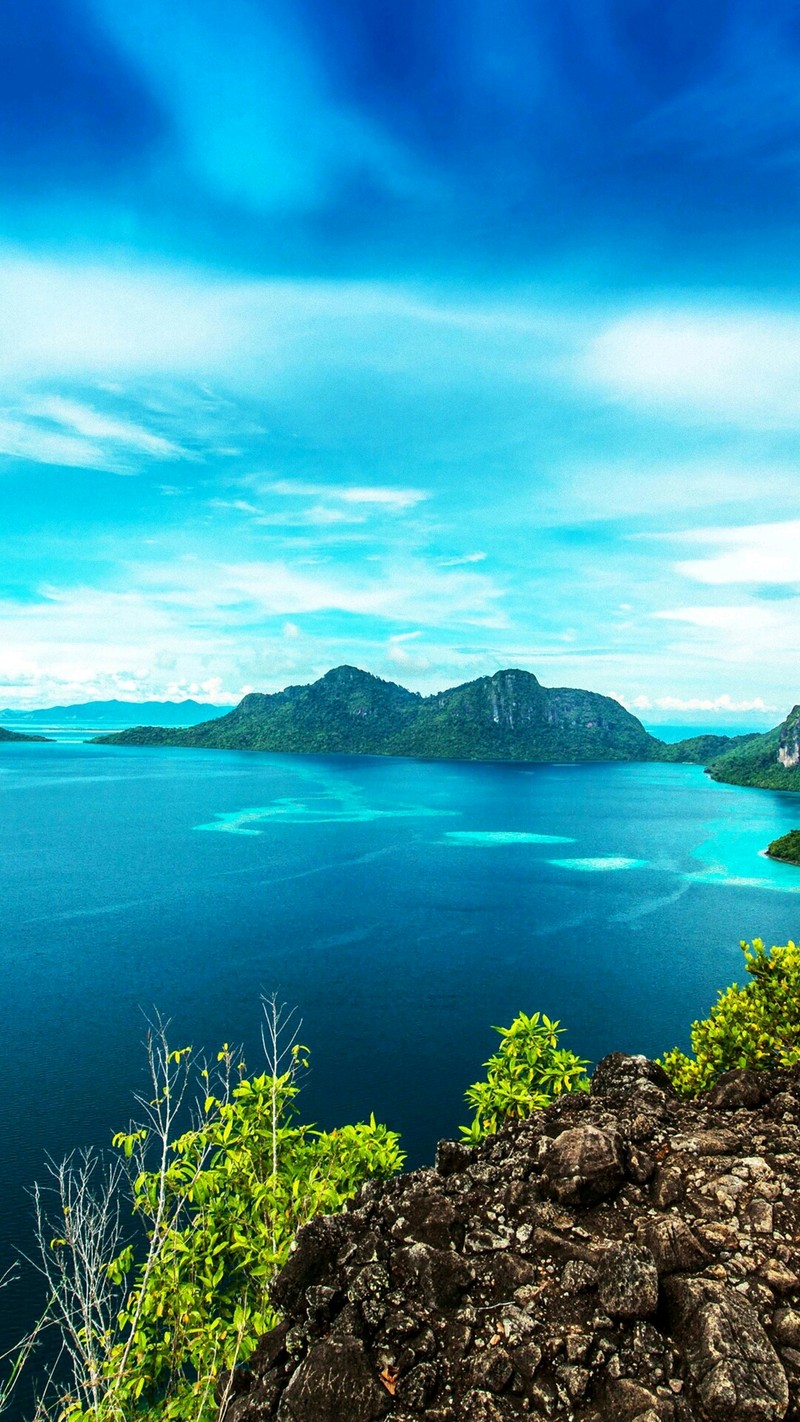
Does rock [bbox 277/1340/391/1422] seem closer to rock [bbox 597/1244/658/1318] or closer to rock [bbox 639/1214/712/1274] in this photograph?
rock [bbox 597/1244/658/1318]

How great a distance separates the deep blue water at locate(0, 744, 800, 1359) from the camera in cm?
3538

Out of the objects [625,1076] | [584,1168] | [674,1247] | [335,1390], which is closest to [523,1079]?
[625,1076]

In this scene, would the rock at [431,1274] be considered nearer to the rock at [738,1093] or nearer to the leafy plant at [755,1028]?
the rock at [738,1093]

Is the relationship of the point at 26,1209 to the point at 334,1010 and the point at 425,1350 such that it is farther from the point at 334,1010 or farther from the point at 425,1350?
the point at 425,1350

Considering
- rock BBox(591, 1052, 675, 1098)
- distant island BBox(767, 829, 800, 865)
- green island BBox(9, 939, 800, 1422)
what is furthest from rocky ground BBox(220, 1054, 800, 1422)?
distant island BBox(767, 829, 800, 865)

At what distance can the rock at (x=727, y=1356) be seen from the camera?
6016 mm

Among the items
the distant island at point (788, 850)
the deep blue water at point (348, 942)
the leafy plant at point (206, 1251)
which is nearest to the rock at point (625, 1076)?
the leafy plant at point (206, 1251)

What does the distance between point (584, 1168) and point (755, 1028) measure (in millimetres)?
8288

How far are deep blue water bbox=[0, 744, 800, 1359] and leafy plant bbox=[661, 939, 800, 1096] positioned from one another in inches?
741

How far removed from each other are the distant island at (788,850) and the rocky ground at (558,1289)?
3832 inches

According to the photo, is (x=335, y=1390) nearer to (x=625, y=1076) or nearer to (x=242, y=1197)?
(x=242, y=1197)

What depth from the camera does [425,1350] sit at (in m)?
6.86

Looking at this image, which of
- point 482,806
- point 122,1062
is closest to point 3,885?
point 122,1062

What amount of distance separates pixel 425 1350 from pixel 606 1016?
40911 millimetres
